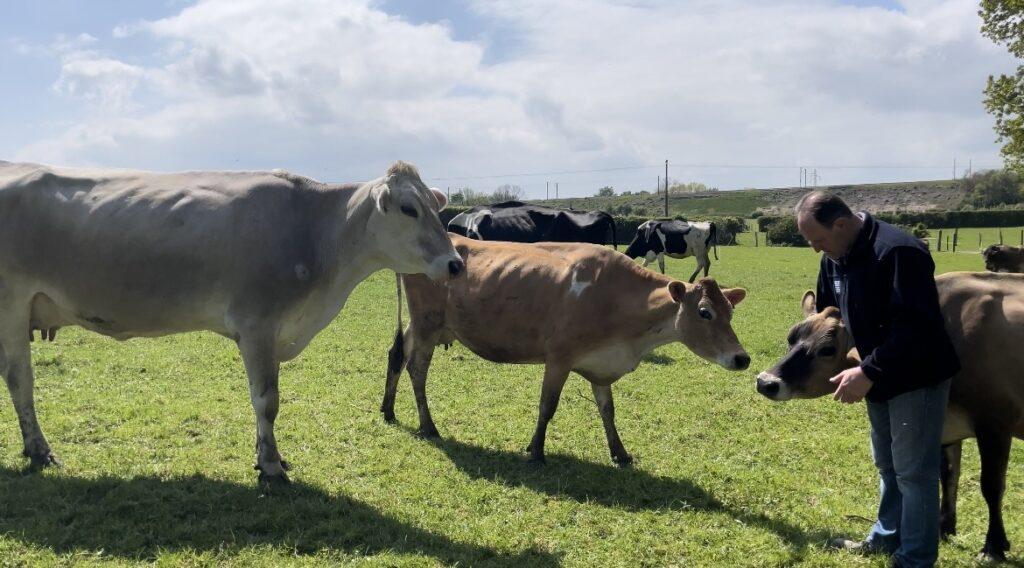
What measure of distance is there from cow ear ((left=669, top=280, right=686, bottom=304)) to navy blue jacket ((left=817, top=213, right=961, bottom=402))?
89.3 inches

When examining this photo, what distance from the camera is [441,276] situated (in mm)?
6105

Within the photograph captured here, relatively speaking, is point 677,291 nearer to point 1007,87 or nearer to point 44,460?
point 44,460

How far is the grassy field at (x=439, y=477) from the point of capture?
5148mm

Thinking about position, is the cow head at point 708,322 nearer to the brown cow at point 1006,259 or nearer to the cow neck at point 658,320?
the cow neck at point 658,320

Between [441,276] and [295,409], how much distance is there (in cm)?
351

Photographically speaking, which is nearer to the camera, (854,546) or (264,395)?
(854,546)

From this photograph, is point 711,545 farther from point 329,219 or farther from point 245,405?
point 245,405

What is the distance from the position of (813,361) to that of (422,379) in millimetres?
4332

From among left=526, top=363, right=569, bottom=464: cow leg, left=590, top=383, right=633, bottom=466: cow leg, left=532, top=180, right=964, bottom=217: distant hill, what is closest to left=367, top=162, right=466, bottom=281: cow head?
left=526, top=363, right=569, bottom=464: cow leg

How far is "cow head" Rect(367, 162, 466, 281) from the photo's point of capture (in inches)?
241

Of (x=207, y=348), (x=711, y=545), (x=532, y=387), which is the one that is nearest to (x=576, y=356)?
(x=711, y=545)

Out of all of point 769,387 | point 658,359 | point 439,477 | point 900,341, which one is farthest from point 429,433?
point 658,359

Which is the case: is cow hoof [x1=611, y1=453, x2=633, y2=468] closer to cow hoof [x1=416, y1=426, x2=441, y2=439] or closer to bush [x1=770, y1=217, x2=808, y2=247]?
cow hoof [x1=416, y1=426, x2=441, y2=439]

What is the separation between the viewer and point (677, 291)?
6711 millimetres
